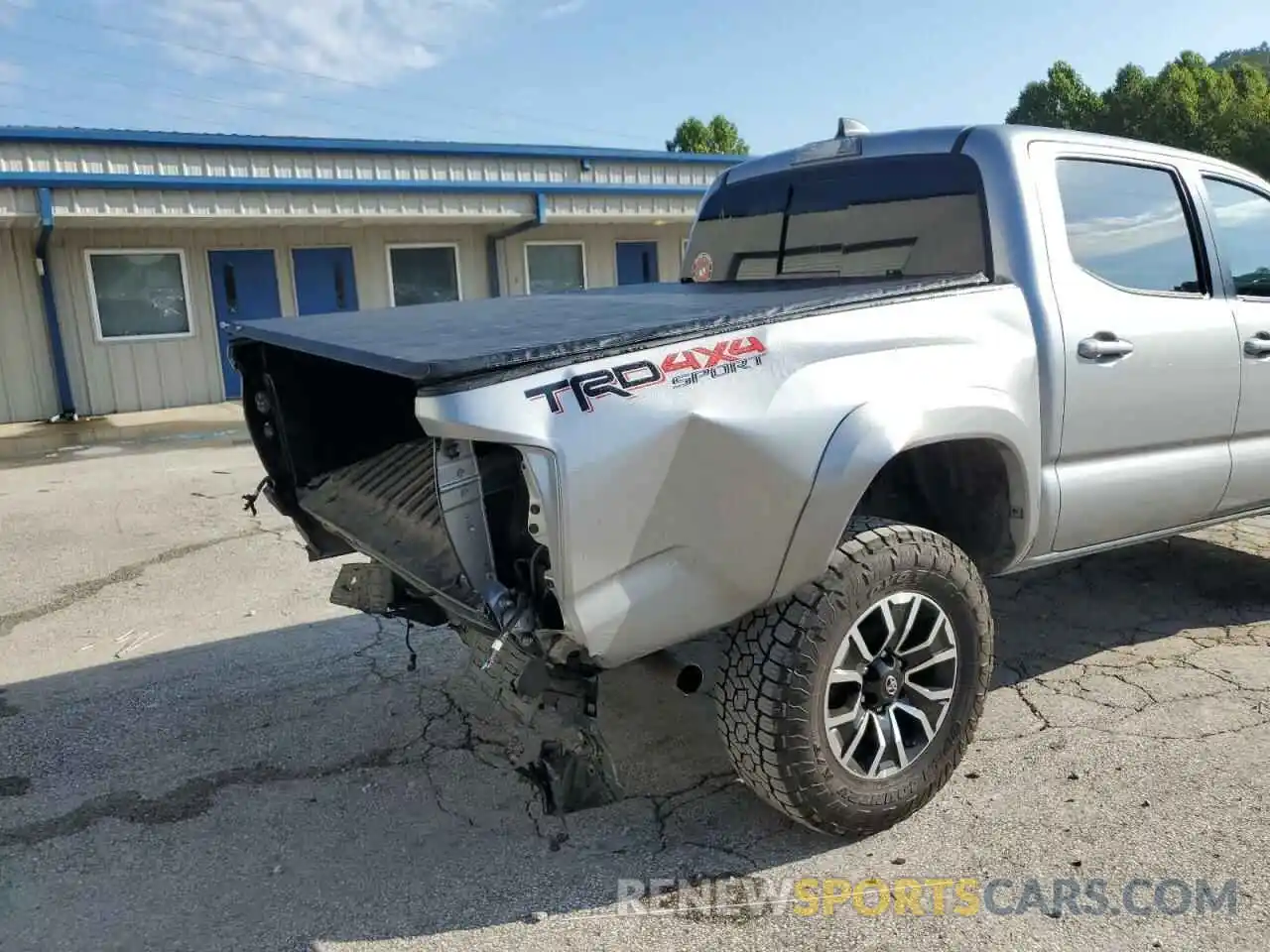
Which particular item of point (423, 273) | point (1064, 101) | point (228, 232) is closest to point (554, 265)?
point (423, 273)

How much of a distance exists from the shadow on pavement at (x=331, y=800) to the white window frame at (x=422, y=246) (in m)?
12.1

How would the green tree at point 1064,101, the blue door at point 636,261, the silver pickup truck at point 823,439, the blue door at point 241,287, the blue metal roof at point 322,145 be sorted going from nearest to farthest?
1. the silver pickup truck at point 823,439
2. the blue metal roof at point 322,145
3. the blue door at point 241,287
4. the blue door at point 636,261
5. the green tree at point 1064,101

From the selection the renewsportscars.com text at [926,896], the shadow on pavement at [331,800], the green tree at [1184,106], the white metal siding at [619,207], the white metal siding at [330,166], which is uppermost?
the green tree at [1184,106]

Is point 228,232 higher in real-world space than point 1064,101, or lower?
lower

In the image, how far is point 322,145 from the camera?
13711mm

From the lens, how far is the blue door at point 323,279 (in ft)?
50.1

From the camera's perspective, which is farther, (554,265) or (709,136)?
(709,136)

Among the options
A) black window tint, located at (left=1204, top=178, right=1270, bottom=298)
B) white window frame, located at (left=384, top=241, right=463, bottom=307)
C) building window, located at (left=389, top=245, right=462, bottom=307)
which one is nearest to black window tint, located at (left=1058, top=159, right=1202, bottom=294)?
black window tint, located at (left=1204, top=178, right=1270, bottom=298)

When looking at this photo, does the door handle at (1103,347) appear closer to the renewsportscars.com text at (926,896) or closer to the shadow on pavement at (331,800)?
the shadow on pavement at (331,800)

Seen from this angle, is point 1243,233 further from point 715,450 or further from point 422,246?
point 422,246

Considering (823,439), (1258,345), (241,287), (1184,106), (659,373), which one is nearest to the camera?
(659,373)

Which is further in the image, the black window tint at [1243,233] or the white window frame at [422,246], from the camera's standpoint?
the white window frame at [422,246]

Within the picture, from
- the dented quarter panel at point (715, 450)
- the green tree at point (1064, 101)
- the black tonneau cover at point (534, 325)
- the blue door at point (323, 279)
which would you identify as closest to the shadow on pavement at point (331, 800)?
the dented quarter panel at point (715, 450)

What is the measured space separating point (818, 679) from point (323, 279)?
14.2 metres
